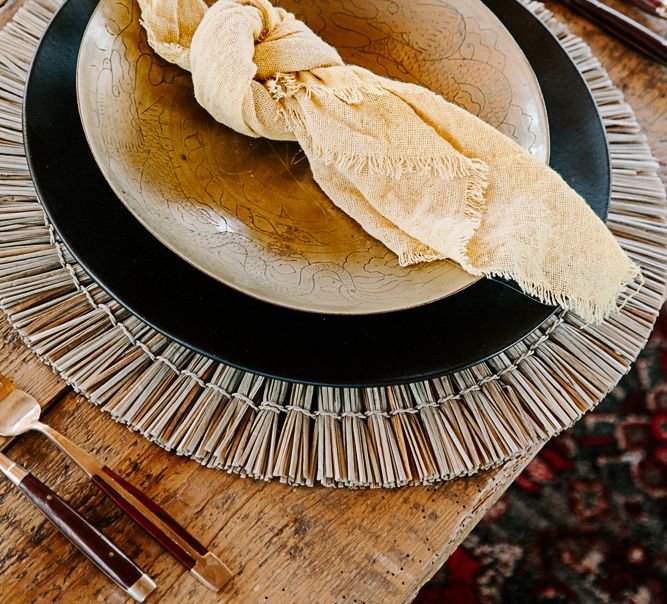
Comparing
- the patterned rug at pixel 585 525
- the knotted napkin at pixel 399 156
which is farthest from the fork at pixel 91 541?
the patterned rug at pixel 585 525

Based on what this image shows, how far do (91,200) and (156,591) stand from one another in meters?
0.29

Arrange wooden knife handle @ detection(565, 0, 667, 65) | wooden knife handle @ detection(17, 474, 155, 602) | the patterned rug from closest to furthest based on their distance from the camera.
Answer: wooden knife handle @ detection(17, 474, 155, 602) < wooden knife handle @ detection(565, 0, 667, 65) < the patterned rug

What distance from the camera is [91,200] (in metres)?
0.47

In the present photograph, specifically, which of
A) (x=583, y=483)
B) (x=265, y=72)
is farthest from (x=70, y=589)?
(x=583, y=483)

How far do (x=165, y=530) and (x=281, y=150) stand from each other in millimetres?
341

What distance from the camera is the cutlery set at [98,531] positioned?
1.36 feet

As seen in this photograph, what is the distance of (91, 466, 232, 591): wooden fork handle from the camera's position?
0.42 m

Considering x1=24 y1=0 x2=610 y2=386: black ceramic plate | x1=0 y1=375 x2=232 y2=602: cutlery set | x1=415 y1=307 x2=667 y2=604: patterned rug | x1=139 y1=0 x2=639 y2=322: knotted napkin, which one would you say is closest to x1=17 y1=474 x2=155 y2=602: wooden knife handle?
x1=0 y1=375 x2=232 y2=602: cutlery set

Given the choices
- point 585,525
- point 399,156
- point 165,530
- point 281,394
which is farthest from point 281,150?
point 585,525

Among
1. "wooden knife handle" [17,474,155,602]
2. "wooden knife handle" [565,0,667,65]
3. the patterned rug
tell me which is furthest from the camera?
the patterned rug

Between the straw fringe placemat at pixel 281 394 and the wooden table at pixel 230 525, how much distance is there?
2cm

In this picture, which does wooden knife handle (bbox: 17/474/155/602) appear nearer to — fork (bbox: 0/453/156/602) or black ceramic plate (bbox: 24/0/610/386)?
fork (bbox: 0/453/156/602)

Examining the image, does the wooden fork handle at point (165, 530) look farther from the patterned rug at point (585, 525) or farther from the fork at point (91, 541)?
the patterned rug at point (585, 525)

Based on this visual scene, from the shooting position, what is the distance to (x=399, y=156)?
49 centimetres
